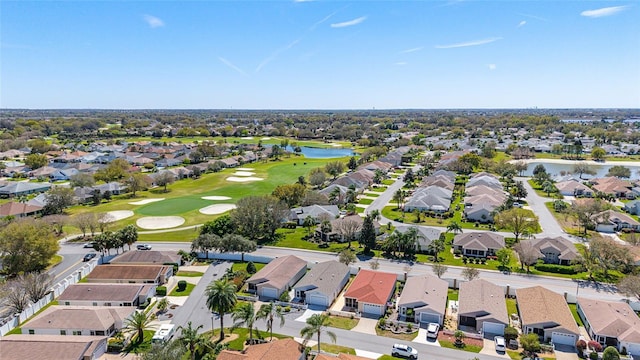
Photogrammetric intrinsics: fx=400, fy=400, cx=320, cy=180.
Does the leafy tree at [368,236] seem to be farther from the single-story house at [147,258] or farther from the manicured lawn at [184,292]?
the single-story house at [147,258]

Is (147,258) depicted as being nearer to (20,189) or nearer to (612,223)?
(20,189)

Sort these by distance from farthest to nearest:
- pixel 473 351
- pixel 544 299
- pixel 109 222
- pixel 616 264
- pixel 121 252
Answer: pixel 109 222 → pixel 121 252 → pixel 616 264 → pixel 544 299 → pixel 473 351

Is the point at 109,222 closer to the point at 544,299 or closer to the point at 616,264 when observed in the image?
the point at 544,299

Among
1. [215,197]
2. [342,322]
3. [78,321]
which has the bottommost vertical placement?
[342,322]

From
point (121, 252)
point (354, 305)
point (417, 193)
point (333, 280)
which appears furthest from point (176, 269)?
point (417, 193)

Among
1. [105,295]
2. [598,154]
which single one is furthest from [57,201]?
[598,154]
